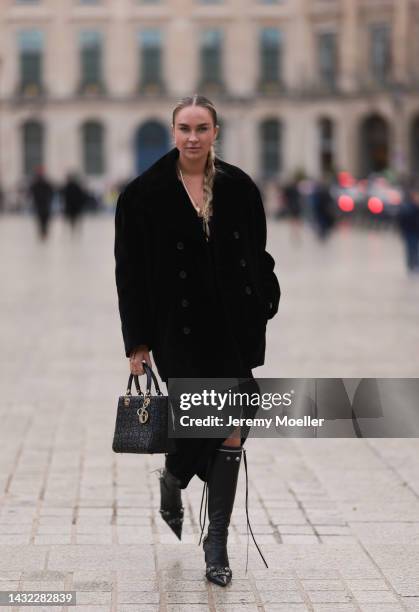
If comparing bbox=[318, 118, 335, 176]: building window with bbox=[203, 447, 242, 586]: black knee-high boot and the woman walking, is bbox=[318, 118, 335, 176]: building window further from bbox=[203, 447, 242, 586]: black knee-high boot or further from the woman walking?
bbox=[203, 447, 242, 586]: black knee-high boot

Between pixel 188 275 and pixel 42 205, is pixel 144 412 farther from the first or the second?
pixel 42 205

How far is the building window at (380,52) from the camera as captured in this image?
63.6m

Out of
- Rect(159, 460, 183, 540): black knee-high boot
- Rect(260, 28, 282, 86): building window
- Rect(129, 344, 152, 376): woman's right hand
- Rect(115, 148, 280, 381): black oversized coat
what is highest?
Rect(260, 28, 282, 86): building window

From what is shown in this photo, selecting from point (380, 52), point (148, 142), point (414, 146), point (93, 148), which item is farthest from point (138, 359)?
point (93, 148)

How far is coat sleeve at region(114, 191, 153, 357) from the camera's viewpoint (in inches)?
220

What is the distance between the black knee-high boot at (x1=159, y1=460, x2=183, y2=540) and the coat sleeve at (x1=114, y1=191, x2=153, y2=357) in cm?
61

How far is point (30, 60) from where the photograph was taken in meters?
69.5

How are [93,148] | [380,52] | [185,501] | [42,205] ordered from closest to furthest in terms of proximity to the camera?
1. [185,501]
2. [42,205]
3. [380,52]
4. [93,148]

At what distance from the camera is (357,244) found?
35031mm

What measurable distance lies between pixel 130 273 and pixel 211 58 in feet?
210

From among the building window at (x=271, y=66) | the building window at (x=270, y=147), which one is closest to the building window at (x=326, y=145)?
the building window at (x=270, y=147)

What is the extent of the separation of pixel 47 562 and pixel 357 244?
2963 centimetres

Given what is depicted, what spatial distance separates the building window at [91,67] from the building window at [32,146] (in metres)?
2.83

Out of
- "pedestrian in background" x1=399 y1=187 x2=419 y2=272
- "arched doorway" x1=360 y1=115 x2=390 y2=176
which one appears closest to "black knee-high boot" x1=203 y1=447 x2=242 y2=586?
"pedestrian in background" x1=399 y1=187 x2=419 y2=272
